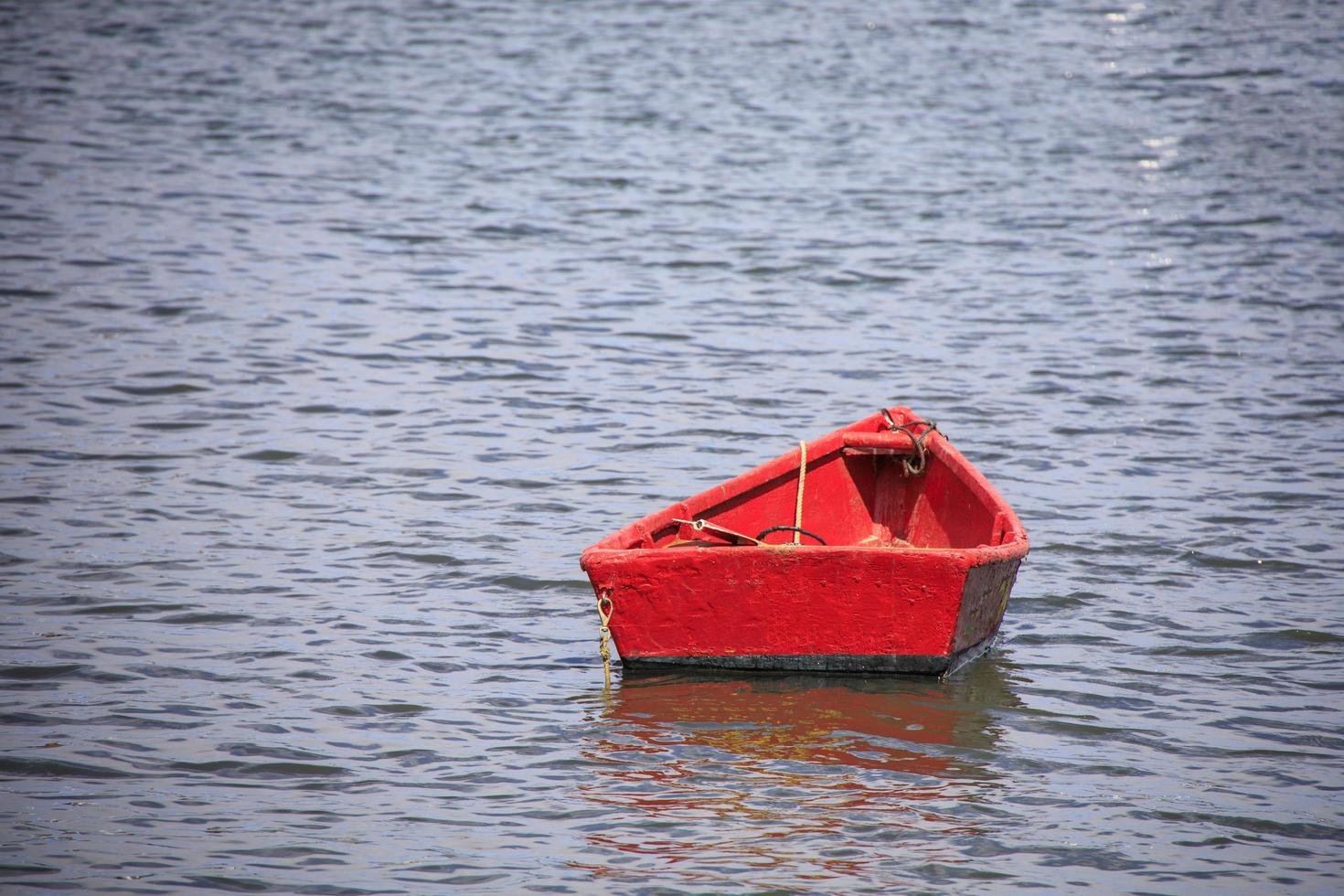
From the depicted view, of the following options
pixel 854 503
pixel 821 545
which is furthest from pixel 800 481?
pixel 821 545

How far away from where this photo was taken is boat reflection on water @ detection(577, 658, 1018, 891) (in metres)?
5.92

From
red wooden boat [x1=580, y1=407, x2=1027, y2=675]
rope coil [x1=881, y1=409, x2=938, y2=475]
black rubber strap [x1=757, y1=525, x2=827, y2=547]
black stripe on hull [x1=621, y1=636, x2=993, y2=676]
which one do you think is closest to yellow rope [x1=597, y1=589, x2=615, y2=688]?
red wooden boat [x1=580, y1=407, x2=1027, y2=675]

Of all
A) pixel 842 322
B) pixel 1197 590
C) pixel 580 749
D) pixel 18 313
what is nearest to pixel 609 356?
pixel 842 322

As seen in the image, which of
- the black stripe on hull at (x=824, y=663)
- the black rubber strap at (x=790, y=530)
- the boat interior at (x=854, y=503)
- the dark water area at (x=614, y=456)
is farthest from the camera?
the boat interior at (x=854, y=503)

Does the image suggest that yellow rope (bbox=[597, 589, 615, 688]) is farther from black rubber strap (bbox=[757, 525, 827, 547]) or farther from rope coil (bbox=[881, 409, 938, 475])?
rope coil (bbox=[881, 409, 938, 475])

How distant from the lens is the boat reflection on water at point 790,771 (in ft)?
19.4

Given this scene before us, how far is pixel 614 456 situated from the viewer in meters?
11.0

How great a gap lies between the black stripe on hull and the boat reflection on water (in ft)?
0.20

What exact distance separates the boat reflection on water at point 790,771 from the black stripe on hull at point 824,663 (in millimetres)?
60

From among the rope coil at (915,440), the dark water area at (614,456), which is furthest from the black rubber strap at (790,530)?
the dark water area at (614,456)

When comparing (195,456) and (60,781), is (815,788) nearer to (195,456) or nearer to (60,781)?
(60,781)

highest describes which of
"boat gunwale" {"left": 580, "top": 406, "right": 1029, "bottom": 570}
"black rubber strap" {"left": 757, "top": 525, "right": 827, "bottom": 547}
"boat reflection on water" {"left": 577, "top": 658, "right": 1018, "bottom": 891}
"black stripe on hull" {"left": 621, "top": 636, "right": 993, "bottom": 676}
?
"boat gunwale" {"left": 580, "top": 406, "right": 1029, "bottom": 570}

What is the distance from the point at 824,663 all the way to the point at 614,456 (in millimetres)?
3902

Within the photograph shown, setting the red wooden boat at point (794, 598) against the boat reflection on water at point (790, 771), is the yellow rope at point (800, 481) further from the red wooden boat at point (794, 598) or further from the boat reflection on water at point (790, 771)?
the boat reflection on water at point (790, 771)
